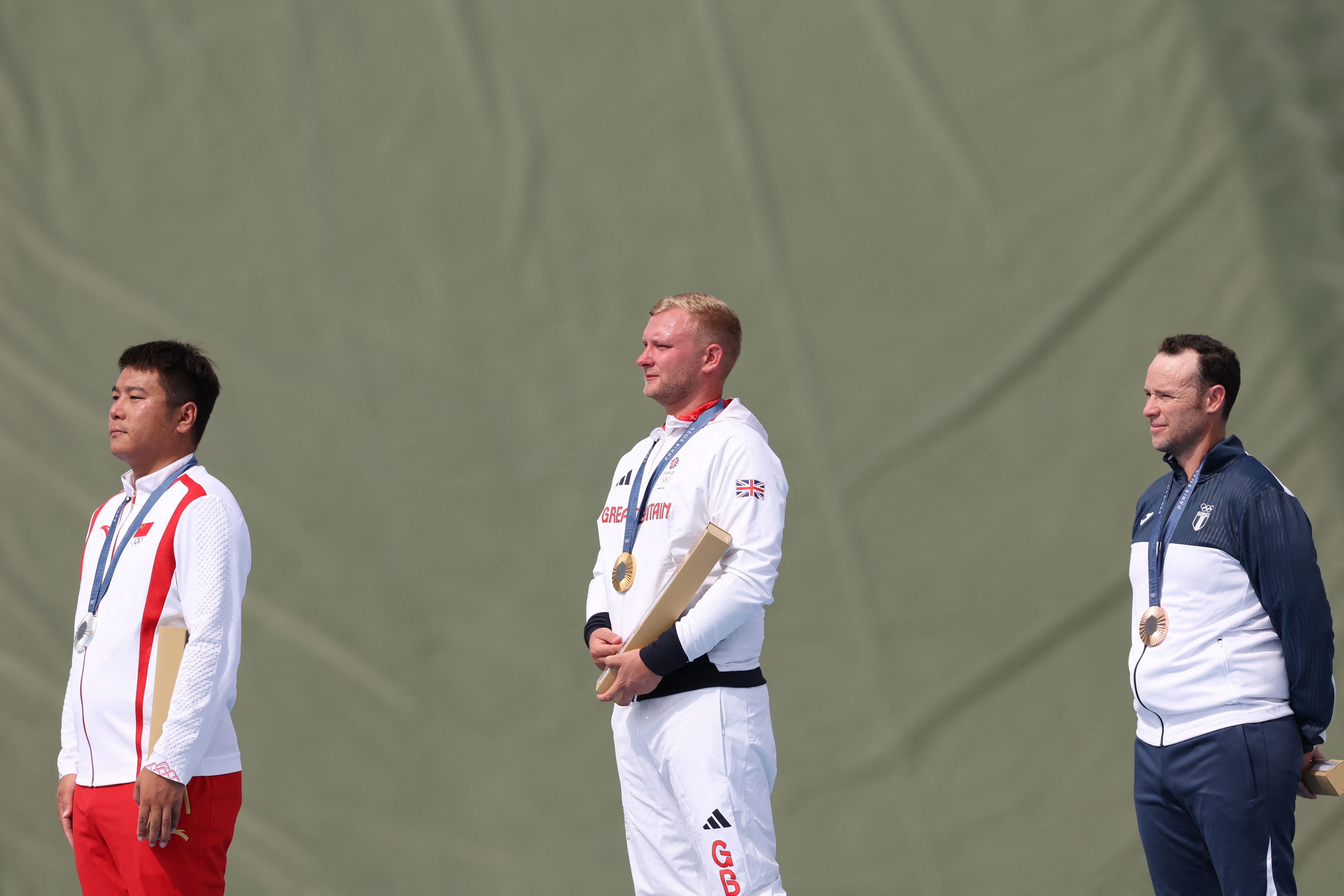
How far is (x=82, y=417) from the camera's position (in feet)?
14.7

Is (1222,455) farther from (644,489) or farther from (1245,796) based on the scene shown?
(644,489)

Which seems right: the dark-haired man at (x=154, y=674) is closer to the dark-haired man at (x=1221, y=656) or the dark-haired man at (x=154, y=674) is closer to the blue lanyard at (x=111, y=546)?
the blue lanyard at (x=111, y=546)

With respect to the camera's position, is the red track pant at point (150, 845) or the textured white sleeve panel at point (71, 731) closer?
the red track pant at point (150, 845)

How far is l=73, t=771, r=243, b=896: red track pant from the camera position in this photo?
227cm

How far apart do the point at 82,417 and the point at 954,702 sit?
348cm

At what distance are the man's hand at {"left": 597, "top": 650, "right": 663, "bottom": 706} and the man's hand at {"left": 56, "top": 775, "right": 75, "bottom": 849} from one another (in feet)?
3.76

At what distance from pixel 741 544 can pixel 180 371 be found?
1341 mm

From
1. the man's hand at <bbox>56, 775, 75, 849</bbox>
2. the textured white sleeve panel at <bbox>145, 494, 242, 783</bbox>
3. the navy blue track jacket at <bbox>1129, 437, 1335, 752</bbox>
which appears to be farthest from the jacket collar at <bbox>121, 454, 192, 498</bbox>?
the navy blue track jacket at <bbox>1129, 437, 1335, 752</bbox>

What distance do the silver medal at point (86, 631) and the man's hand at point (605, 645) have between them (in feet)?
3.49

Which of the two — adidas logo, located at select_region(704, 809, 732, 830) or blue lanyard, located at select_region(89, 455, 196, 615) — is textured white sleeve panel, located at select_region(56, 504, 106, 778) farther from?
adidas logo, located at select_region(704, 809, 732, 830)

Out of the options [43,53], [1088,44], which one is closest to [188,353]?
[43,53]

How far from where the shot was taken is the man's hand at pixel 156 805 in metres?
2.22

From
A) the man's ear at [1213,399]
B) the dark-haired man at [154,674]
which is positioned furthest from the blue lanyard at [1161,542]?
the dark-haired man at [154,674]

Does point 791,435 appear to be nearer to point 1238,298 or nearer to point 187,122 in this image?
point 1238,298
